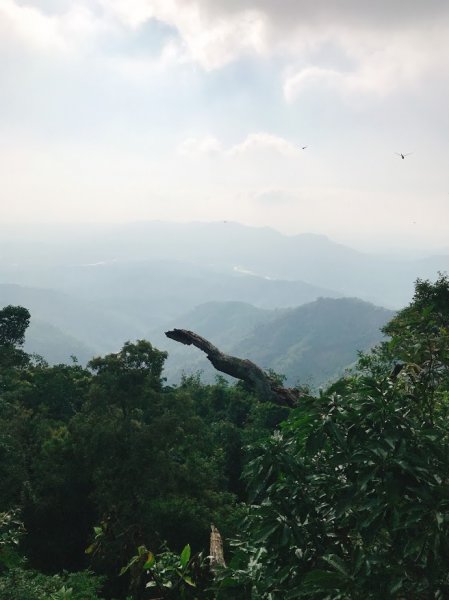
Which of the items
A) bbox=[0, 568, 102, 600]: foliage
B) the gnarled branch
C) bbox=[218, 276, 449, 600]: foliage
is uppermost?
bbox=[218, 276, 449, 600]: foliage

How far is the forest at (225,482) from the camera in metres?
4.72

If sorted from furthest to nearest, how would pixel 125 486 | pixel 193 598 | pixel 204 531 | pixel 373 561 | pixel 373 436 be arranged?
pixel 204 531 → pixel 125 486 → pixel 193 598 → pixel 373 436 → pixel 373 561

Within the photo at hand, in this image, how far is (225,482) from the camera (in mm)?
30812

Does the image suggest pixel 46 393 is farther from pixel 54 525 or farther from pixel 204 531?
pixel 204 531

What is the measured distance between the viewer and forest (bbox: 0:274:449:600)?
4719mm

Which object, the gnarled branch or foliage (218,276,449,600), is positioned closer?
foliage (218,276,449,600)

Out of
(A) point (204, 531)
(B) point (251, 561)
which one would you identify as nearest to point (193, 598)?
(B) point (251, 561)

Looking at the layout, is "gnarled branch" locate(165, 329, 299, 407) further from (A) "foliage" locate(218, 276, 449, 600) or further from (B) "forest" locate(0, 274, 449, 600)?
(A) "foliage" locate(218, 276, 449, 600)

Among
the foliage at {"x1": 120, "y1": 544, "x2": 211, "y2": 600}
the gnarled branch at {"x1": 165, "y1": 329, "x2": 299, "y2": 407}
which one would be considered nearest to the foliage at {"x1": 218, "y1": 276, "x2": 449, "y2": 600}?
the foliage at {"x1": 120, "y1": 544, "x2": 211, "y2": 600}

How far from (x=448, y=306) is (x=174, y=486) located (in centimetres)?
2401

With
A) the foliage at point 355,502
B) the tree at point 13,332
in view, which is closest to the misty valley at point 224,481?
the foliage at point 355,502

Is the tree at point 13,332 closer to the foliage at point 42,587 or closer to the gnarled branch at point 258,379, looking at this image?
the gnarled branch at point 258,379

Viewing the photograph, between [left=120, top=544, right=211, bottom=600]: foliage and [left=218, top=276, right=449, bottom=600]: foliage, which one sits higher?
[left=218, top=276, right=449, bottom=600]: foliage

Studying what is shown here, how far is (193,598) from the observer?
10.6 metres
